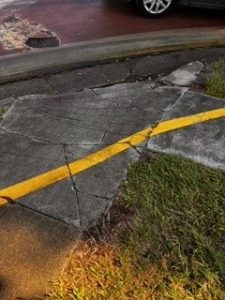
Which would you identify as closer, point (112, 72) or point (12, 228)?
point (12, 228)

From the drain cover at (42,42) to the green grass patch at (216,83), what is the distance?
2555 mm

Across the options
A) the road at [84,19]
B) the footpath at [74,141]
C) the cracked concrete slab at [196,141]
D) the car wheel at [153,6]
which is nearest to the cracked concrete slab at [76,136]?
the footpath at [74,141]

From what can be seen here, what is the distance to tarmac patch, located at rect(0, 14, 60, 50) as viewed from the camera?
6784mm

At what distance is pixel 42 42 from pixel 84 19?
1.06 m

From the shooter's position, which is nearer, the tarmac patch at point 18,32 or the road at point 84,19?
the tarmac patch at point 18,32

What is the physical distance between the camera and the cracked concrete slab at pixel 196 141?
442 centimetres

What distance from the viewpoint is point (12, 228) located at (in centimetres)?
372

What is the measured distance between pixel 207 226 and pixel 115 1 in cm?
567

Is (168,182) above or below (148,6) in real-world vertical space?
below

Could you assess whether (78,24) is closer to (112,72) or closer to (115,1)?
(115,1)

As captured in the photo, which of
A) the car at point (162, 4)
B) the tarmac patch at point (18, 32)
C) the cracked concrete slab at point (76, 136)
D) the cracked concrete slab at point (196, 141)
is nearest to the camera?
the cracked concrete slab at point (76, 136)

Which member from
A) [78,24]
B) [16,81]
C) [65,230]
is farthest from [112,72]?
[65,230]

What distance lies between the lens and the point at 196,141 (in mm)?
4625

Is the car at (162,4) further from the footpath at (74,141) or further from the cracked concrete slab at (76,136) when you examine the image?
the cracked concrete slab at (76,136)
